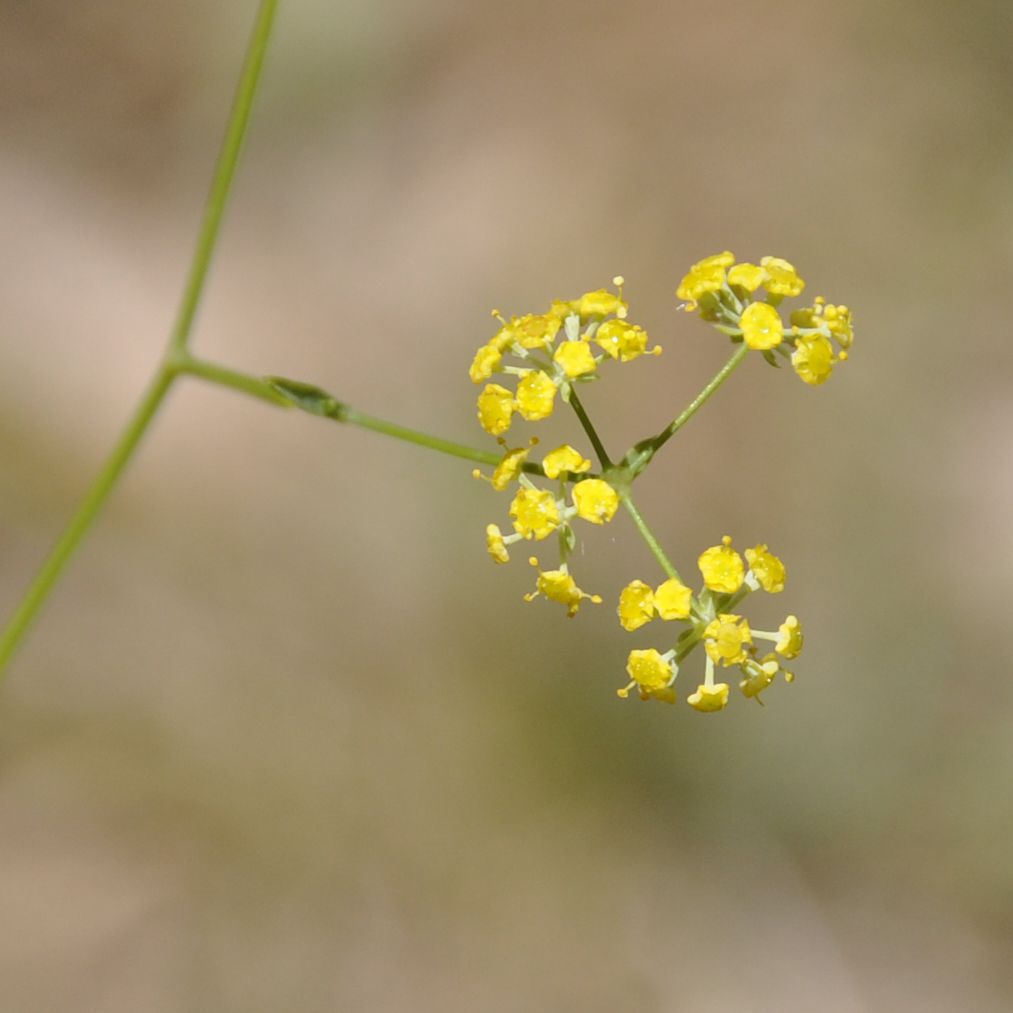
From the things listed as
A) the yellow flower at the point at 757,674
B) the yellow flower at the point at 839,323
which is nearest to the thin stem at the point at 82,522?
the yellow flower at the point at 757,674

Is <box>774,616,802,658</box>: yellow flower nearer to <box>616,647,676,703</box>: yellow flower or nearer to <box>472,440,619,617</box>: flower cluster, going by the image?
<box>616,647,676,703</box>: yellow flower

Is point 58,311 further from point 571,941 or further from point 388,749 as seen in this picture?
point 571,941

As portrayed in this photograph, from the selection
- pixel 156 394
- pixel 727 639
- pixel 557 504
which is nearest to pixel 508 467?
pixel 557 504

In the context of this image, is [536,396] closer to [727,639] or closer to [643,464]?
[643,464]

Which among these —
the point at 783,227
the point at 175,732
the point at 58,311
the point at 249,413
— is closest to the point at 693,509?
the point at 783,227

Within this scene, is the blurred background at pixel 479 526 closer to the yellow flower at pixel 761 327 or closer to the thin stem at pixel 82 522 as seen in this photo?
the yellow flower at pixel 761 327

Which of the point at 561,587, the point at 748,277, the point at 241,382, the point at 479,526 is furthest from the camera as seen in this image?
the point at 479,526
